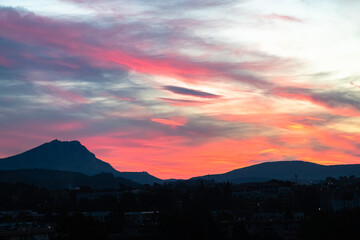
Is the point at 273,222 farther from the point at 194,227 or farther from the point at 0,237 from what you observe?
the point at 0,237

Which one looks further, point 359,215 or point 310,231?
point 359,215

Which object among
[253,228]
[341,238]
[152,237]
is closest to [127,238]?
[152,237]

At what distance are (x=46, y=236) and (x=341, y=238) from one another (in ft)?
161

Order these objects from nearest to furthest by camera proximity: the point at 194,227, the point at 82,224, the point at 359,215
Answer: the point at 82,224 < the point at 194,227 < the point at 359,215

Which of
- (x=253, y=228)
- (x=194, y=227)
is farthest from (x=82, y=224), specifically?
(x=253, y=228)

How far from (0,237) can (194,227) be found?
38104mm

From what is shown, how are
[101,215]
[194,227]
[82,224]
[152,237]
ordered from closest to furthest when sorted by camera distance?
[82,224] → [194,227] → [152,237] → [101,215]

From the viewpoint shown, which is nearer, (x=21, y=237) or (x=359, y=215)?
(x=21, y=237)

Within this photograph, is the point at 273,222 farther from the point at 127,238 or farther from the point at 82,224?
the point at 82,224

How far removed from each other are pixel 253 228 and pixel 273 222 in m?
4.96

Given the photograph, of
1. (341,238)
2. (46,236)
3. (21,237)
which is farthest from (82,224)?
(341,238)

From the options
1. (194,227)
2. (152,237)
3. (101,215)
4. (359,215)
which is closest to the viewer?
(194,227)

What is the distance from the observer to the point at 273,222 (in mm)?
177875

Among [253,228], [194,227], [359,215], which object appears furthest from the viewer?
[253,228]
